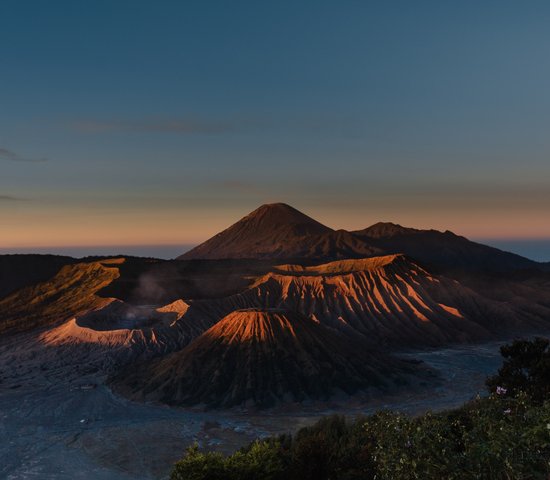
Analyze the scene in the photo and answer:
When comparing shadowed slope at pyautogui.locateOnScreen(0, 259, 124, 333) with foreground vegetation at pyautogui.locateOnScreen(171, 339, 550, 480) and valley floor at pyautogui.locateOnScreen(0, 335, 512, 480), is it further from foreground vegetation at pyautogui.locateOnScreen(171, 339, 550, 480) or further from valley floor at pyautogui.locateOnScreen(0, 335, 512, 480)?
foreground vegetation at pyautogui.locateOnScreen(171, 339, 550, 480)

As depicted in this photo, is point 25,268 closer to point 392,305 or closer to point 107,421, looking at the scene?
point 392,305

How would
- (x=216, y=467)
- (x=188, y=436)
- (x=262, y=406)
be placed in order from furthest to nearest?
(x=262, y=406) < (x=188, y=436) < (x=216, y=467)

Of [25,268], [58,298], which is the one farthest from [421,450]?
[25,268]

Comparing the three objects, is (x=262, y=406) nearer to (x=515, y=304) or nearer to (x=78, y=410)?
(x=78, y=410)

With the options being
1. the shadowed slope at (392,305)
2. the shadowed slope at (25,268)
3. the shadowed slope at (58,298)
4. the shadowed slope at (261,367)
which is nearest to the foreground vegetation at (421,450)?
the shadowed slope at (261,367)

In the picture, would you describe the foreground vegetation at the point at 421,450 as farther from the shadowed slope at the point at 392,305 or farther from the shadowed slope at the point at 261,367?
the shadowed slope at the point at 392,305

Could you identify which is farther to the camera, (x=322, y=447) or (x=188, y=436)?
(x=188, y=436)

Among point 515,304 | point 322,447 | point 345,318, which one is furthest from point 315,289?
point 322,447

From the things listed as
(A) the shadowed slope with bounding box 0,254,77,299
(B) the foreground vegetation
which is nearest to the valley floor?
(B) the foreground vegetation
